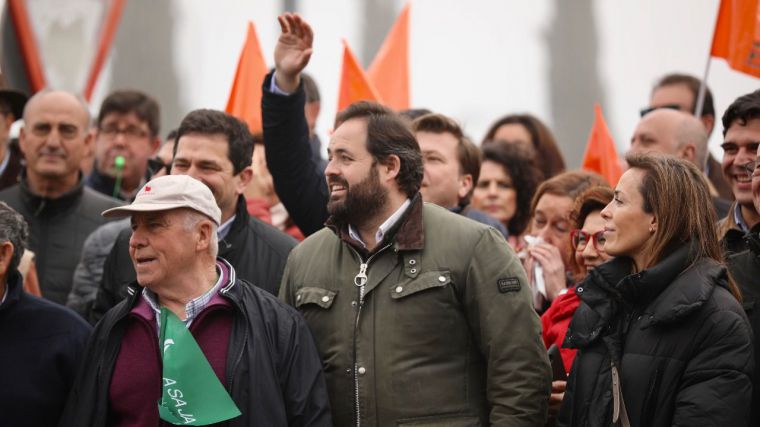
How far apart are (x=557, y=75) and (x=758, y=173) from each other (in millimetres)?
11688

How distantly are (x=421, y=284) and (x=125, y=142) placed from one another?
416cm

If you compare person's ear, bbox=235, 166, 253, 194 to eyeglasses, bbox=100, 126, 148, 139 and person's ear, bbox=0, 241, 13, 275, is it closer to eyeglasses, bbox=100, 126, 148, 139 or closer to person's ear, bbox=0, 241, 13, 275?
person's ear, bbox=0, 241, 13, 275

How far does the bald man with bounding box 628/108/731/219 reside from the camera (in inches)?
289

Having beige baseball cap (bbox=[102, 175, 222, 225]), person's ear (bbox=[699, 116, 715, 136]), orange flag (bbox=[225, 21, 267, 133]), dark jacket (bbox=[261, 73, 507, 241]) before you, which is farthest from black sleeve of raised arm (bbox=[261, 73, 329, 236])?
person's ear (bbox=[699, 116, 715, 136])

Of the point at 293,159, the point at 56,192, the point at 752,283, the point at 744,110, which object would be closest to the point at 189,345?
the point at 293,159

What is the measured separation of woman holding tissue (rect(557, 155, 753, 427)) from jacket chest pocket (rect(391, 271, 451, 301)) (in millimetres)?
508

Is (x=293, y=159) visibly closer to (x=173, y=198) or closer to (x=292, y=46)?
Answer: (x=292, y=46)

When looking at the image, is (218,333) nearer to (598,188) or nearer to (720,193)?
(598,188)

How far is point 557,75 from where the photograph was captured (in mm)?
16703

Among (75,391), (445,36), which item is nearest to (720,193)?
(75,391)

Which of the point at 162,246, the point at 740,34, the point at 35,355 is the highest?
the point at 740,34

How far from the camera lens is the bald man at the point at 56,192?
7.12 metres

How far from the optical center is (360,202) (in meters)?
5.32

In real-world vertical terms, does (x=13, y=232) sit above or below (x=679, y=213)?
below
